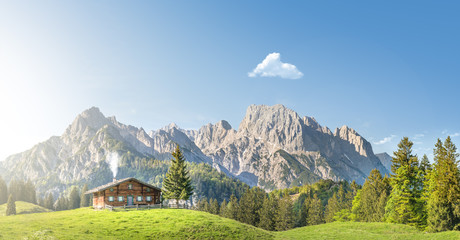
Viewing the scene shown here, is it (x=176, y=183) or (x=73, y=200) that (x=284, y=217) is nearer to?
(x=176, y=183)

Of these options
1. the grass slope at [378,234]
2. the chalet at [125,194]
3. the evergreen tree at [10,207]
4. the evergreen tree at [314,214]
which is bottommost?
the evergreen tree at [314,214]

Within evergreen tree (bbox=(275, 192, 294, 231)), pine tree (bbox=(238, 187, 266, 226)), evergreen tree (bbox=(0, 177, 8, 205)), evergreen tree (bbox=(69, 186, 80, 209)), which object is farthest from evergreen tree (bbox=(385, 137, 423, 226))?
evergreen tree (bbox=(0, 177, 8, 205))

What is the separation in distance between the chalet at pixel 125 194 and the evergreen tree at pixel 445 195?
56327 millimetres

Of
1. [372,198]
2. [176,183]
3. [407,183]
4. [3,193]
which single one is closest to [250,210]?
[372,198]

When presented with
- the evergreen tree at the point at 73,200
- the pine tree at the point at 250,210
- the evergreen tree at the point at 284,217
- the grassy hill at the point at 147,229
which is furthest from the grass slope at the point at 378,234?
the evergreen tree at the point at 73,200

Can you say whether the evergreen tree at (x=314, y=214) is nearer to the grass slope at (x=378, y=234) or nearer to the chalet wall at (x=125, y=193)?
the grass slope at (x=378, y=234)

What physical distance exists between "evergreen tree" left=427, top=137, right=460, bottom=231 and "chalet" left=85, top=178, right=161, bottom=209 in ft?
185

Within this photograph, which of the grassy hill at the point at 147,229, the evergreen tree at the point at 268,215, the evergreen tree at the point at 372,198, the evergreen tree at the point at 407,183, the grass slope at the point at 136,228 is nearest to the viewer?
the grass slope at the point at 136,228

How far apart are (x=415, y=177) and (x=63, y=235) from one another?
5848 centimetres

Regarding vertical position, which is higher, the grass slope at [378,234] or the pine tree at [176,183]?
the pine tree at [176,183]

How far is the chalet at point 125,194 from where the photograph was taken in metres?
67.1

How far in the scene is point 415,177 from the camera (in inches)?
2199

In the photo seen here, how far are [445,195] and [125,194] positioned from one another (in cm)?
6364

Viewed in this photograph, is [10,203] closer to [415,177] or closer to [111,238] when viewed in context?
[111,238]
